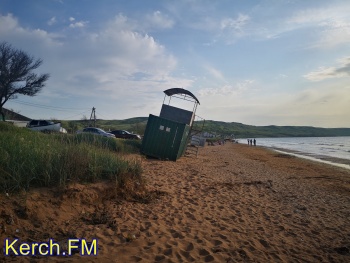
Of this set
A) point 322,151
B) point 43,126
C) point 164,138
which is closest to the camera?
point 164,138

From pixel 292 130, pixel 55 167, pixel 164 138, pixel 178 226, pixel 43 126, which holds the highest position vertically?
pixel 292 130

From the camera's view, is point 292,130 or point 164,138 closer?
point 164,138

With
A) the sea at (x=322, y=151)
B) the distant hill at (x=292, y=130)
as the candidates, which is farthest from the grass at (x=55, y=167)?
the distant hill at (x=292, y=130)

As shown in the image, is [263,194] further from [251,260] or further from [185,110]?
[185,110]

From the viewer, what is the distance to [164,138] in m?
14.5

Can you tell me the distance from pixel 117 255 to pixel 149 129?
11.3 meters

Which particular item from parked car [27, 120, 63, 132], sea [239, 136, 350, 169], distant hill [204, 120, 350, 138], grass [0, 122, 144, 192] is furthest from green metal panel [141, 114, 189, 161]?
distant hill [204, 120, 350, 138]

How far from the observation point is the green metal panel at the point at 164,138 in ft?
47.5

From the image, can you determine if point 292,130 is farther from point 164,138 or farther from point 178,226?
point 178,226

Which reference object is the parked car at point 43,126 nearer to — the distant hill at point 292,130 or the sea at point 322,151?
the sea at point 322,151

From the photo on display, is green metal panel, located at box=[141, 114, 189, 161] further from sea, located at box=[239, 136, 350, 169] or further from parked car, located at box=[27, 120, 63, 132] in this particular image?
sea, located at box=[239, 136, 350, 169]

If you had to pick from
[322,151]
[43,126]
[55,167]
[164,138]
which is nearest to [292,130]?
[322,151]

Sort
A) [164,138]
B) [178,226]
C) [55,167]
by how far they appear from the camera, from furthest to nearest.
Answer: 1. [164,138]
2. [55,167]
3. [178,226]

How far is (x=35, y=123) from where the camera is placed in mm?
24672
